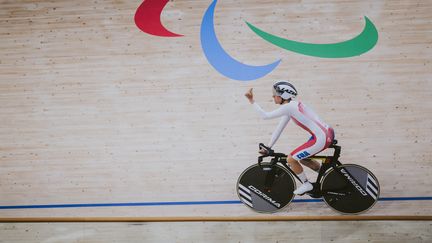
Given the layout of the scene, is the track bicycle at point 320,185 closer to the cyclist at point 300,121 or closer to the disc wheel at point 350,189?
the disc wheel at point 350,189

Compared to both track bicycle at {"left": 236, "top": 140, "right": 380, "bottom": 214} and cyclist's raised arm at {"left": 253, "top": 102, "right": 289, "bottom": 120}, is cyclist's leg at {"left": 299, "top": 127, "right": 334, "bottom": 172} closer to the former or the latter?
track bicycle at {"left": 236, "top": 140, "right": 380, "bottom": 214}

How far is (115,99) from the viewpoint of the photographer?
16.2ft

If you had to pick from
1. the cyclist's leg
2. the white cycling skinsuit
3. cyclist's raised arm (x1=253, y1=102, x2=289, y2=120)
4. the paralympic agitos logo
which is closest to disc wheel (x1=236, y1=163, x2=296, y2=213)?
the cyclist's leg

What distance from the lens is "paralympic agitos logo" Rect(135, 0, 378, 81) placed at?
466 cm

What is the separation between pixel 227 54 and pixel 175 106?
90cm

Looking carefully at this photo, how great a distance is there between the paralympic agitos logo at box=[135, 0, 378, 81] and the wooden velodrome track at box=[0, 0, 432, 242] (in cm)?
6

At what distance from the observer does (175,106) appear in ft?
16.0

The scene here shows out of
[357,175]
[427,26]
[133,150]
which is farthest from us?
[133,150]

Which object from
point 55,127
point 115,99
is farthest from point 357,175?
point 55,127

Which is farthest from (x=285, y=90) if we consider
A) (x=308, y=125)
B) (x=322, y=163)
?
(x=322, y=163)

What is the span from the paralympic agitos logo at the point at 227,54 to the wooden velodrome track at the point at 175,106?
0.06m

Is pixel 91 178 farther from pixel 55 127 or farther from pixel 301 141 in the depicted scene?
pixel 301 141

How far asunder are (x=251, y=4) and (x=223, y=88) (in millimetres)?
1072

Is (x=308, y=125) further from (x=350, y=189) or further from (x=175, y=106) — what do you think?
(x=175, y=106)
